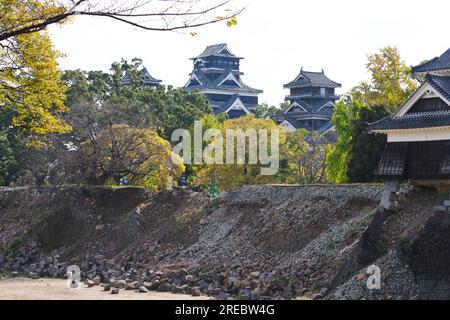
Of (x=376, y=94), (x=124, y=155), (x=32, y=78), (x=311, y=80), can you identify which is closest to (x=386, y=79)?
(x=376, y=94)

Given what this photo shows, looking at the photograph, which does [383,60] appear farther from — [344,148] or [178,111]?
[178,111]

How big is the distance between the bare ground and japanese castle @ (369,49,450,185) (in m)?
8.71

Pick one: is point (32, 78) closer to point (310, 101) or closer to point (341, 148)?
point (341, 148)

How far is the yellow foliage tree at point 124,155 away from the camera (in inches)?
1907

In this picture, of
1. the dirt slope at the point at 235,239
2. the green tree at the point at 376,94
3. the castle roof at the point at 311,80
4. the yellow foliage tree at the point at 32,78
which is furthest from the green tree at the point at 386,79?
the castle roof at the point at 311,80

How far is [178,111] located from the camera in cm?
6147

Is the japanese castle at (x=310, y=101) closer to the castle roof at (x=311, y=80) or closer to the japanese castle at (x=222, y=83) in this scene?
the castle roof at (x=311, y=80)

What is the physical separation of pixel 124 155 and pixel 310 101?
42716mm

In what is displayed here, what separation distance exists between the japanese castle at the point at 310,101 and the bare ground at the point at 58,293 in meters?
50.0

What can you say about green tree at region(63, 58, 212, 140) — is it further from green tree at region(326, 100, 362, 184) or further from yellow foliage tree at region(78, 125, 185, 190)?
green tree at region(326, 100, 362, 184)

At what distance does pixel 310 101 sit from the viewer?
291 feet

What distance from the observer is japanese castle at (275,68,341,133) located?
86.3 metres

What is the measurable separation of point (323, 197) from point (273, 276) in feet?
17.4

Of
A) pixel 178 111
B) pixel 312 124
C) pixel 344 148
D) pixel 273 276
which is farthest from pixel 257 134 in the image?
pixel 312 124
